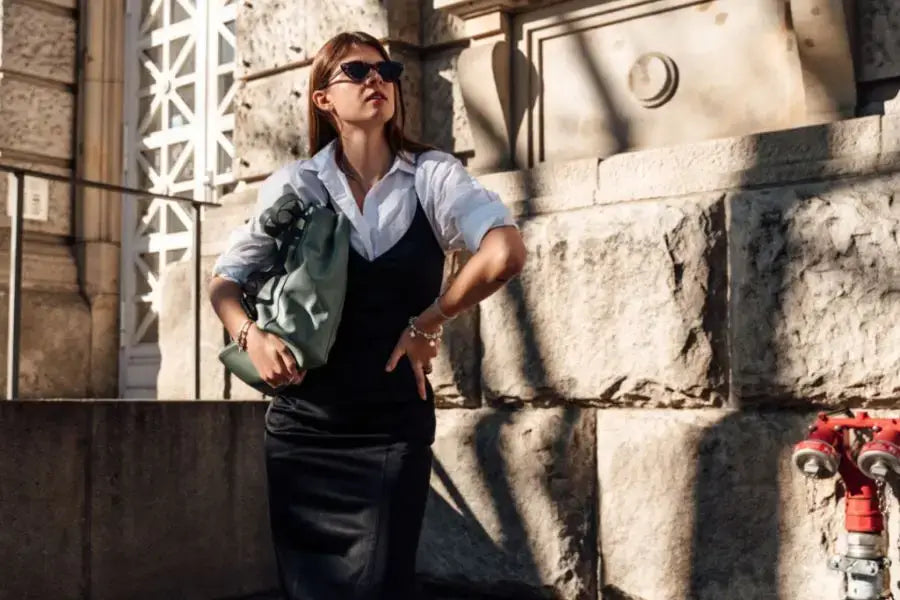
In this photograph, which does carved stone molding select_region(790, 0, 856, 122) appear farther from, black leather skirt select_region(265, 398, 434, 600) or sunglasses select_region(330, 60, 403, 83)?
black leather skirt select_region(265, 398, 434, 600)

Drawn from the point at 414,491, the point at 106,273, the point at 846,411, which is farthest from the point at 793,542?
the point at 106,273

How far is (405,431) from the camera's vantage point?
2.64 metres

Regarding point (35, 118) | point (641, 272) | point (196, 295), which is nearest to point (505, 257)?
point (641, 272)

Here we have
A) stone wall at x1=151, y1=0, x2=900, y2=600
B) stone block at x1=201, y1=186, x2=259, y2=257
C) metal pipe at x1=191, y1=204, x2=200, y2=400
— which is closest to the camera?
stone wall at x1=151, y1=0, x2=900, y2=600

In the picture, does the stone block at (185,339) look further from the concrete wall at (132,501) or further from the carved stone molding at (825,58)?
the carved stone molding at (825,58)

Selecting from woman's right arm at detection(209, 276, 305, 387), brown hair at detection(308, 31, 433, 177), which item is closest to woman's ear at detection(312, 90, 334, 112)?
brown hair at detection(308, 31, 433, 177)

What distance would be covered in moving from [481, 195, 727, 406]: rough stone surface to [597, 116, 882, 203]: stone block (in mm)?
87

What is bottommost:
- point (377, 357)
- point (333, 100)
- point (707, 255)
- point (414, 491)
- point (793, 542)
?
point (793, 542)

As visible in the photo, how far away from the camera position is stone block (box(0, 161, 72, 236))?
26.8 ft

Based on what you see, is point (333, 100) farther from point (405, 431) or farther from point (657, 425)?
point (657, 425)

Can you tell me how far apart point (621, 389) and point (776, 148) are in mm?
986

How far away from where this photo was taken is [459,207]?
261 centimetres

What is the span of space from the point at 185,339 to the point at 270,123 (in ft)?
3.63

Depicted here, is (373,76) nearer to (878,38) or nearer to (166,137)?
(878,38)
